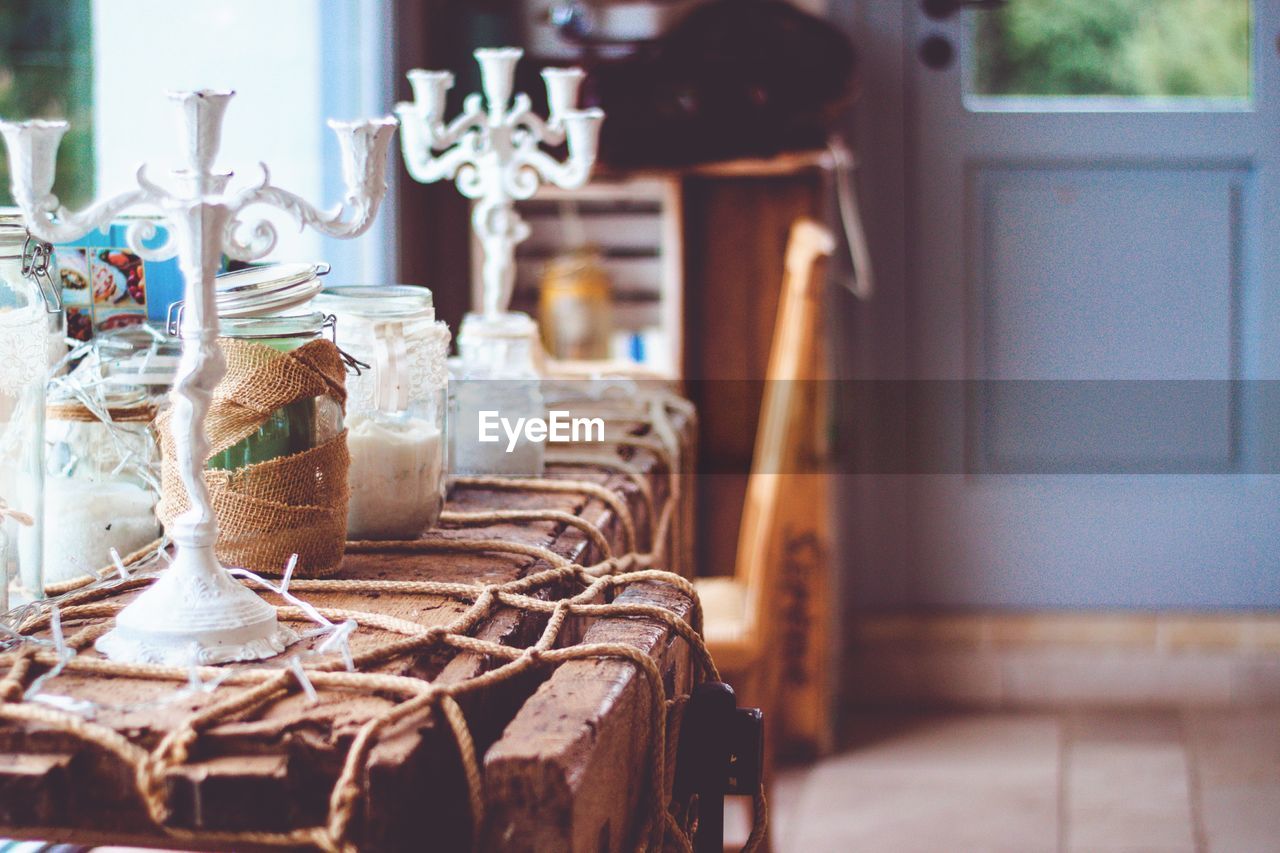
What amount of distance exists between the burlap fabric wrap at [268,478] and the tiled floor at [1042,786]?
156 centimetres

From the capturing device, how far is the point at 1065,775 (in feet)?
9.24

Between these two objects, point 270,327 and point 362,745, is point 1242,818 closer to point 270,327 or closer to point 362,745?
point 270,327

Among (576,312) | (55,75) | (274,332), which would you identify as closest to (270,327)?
(274,332)

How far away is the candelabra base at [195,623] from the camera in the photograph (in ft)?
2.70

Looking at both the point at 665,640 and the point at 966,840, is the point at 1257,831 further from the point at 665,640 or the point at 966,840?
the point at 665,640

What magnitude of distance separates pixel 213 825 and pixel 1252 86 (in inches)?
114

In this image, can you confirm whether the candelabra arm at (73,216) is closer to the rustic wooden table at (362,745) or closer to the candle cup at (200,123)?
the candle cup at (200,123)

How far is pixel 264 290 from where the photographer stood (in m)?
0.99

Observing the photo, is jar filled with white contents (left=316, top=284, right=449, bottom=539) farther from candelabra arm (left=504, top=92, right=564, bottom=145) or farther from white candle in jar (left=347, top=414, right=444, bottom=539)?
candelabra arm (left=504, top=92, right=564, bottom=145)

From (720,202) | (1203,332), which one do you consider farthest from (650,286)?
(1203,332)

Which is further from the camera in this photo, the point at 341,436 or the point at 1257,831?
the point at 1257,831

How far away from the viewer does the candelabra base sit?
82cm

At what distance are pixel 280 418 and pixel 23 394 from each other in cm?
15

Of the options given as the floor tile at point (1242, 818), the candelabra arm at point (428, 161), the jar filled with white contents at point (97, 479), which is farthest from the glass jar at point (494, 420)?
the floor tile at point (1242, 818)
